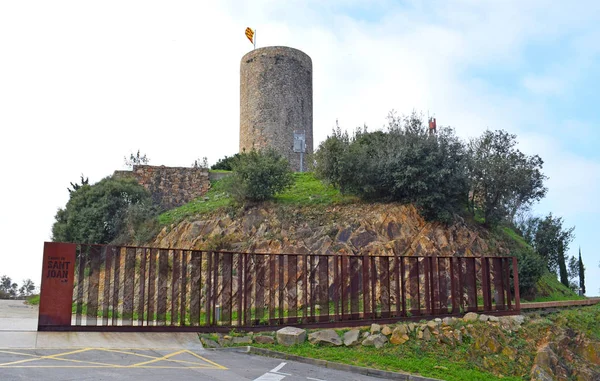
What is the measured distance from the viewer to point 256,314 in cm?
1462

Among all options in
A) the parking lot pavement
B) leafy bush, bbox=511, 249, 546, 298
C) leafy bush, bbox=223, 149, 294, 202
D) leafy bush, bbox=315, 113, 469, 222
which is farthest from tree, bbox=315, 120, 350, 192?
the parking lot pavement

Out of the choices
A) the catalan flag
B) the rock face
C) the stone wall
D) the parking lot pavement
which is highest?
the catalan flag

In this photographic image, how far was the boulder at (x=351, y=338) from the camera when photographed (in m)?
13.4

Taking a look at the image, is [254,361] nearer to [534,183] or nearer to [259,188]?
[259,188]

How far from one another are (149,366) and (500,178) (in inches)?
694

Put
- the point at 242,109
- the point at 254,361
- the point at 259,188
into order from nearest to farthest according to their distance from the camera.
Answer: the point at 254,361
the point at 259,188
the point at 242,109

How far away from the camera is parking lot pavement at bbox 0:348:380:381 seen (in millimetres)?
8836

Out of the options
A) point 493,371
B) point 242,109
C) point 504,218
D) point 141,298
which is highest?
point 242,109

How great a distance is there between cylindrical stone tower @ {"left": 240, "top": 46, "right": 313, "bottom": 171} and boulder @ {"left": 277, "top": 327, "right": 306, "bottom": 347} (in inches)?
890

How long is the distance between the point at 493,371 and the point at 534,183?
14.4m

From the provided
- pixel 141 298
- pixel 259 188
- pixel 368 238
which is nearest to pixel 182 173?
pixel 259 188

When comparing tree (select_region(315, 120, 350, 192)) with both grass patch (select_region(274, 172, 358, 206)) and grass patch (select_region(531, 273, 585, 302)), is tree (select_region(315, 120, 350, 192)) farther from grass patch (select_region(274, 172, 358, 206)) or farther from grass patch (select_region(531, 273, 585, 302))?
grass patch (select_region(531, 273, 585, 302))

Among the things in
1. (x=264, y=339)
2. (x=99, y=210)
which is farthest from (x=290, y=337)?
(x=99, y=210)

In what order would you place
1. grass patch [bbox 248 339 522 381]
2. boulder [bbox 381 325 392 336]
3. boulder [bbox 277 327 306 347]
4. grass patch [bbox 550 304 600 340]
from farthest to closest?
grass patch [bbox 550 304 600 340] → boulder [bbox 381 325 392 336] → boulder [bbox 277 327 306 347] → grass patch [bbox 248 339 522 381]
